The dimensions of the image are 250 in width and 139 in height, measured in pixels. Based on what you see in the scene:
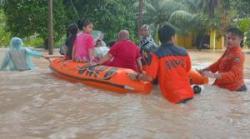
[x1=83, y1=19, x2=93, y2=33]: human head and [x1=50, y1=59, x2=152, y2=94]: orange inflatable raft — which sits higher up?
[x1=83, y1=19, x2=93, y2=33]: human head

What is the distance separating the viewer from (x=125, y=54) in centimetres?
895

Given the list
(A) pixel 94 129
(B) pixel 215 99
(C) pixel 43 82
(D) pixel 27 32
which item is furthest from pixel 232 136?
(D) pixel 27 32

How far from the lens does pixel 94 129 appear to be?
19.3 ft

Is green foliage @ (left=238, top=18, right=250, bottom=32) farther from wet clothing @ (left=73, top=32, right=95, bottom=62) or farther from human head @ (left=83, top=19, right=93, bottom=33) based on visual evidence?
human head @ (left=83, top=19, right=93, bottom=33)

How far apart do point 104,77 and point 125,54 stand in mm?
621

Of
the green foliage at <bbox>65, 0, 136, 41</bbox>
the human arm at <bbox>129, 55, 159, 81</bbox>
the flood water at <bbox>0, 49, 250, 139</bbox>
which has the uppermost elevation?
the green foliage at <bbox>65, 0, 136, 41</bbox>

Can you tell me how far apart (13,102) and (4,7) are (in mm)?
17928

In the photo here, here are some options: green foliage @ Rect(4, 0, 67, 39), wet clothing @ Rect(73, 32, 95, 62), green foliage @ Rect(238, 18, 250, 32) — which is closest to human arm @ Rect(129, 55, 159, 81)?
wet clothing @ Rect(73, 32, 95, 62)

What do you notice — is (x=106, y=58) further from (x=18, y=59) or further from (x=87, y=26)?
(x=18, y=59)

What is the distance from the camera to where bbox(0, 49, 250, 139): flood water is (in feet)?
18.8

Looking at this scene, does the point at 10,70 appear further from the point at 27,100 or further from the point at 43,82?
the point at 27,100

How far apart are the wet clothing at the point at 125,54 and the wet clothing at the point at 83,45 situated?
36.7 inches

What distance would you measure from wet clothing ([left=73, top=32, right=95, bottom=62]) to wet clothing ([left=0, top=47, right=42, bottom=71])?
1.61 m

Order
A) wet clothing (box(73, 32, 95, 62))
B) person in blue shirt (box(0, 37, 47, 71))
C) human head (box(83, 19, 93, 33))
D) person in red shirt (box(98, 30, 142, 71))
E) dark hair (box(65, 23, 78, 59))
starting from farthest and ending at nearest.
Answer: person in blue shirt (box(0, 37, 47, 71)) < dark hair (box(65, 23, 78, 59)) < wet clothing (box(73, 32, 95, 62)) < human head (box(83, 19, 93, 33)) < person in red shirt (box(98, 30, 142, 71))
